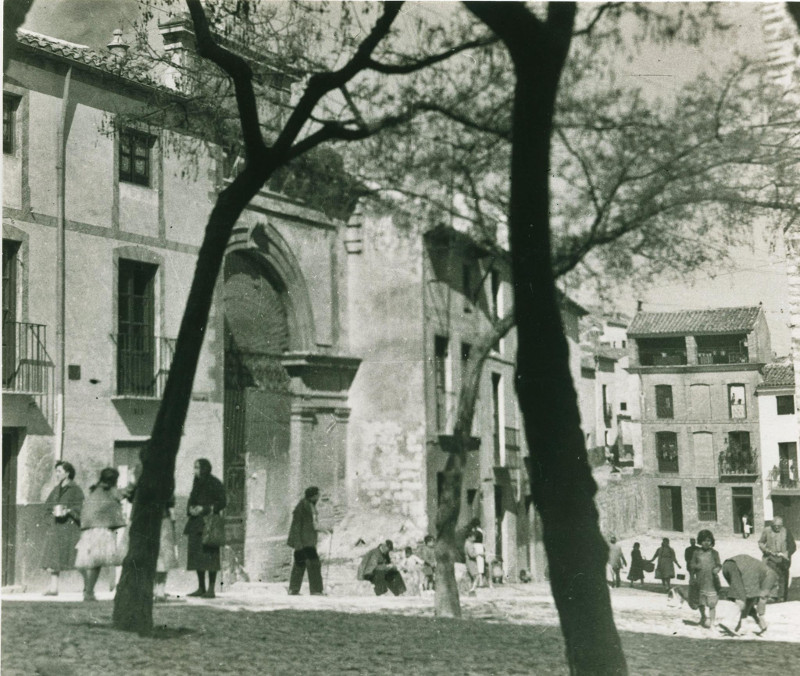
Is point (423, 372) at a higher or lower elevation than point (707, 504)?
higher

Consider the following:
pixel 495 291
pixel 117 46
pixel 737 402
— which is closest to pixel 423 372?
pixel 495 291

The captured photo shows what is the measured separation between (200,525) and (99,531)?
55 cm

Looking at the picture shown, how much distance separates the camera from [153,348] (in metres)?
4.96

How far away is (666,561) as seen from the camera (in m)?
5.08

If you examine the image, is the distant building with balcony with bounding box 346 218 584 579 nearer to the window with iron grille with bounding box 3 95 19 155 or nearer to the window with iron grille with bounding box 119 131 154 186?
the window with iron grille with bounding box 119 131 154 186

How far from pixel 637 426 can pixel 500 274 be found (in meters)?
1.11

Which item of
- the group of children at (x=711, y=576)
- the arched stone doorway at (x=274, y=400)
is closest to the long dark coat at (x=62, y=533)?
the arched stone doorway at (x=274, y=400)

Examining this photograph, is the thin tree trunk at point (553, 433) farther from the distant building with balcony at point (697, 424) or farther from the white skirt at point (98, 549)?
the white skirt at point (98, 549)

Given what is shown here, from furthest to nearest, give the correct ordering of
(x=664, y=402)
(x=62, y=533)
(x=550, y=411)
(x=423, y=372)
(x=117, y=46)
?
(x=423, y=372), (x=117, y=46), (x=664, y=402), (x=62, y=533), (x=550, y=411)

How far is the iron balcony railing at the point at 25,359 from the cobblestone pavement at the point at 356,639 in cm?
104

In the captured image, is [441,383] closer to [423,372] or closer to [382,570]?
[423,372]

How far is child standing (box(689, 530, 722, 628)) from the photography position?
198 inches

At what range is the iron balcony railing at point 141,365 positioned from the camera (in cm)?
484

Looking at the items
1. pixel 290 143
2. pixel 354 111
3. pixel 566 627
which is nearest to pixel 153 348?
pixel 290 143
